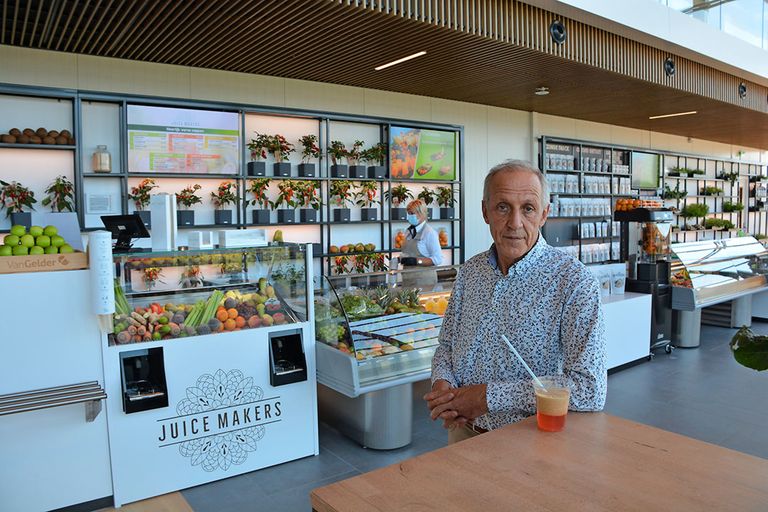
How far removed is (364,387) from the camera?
12.4 feet

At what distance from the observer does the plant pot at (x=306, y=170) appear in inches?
264

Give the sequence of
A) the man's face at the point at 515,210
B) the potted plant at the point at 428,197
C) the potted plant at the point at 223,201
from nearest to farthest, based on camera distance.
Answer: the man's face at the point at 515,210 < the potted plant at the point at 223,201 < the potted plant at the point at 428,197

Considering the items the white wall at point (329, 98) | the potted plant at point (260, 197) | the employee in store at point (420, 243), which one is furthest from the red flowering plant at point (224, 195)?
the employee in store at point (420, 243)

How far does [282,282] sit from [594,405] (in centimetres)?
276

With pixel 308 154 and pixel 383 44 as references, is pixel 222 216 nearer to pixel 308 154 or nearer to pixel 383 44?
pixel 308 154

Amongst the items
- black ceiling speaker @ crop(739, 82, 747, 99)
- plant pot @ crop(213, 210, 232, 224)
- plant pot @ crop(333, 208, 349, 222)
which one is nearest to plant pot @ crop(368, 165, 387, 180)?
plant pot @ crop(333, 208, 349, 222)

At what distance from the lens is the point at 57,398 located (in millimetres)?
3002

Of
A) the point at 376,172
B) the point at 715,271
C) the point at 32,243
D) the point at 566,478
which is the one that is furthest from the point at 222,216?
the point at 715,271

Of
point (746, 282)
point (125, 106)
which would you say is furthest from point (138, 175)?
point (746, 282)

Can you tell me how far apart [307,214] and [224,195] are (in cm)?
104

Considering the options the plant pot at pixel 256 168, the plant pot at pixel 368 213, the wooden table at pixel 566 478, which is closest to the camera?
the wooden table at pixel 566 478

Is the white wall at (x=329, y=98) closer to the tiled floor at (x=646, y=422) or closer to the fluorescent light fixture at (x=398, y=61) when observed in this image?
the fluorescent light fixture at (x=398, y=61)

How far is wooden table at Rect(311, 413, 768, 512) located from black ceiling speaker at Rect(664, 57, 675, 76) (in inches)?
280

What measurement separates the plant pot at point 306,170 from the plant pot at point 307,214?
Result: 0.40m
